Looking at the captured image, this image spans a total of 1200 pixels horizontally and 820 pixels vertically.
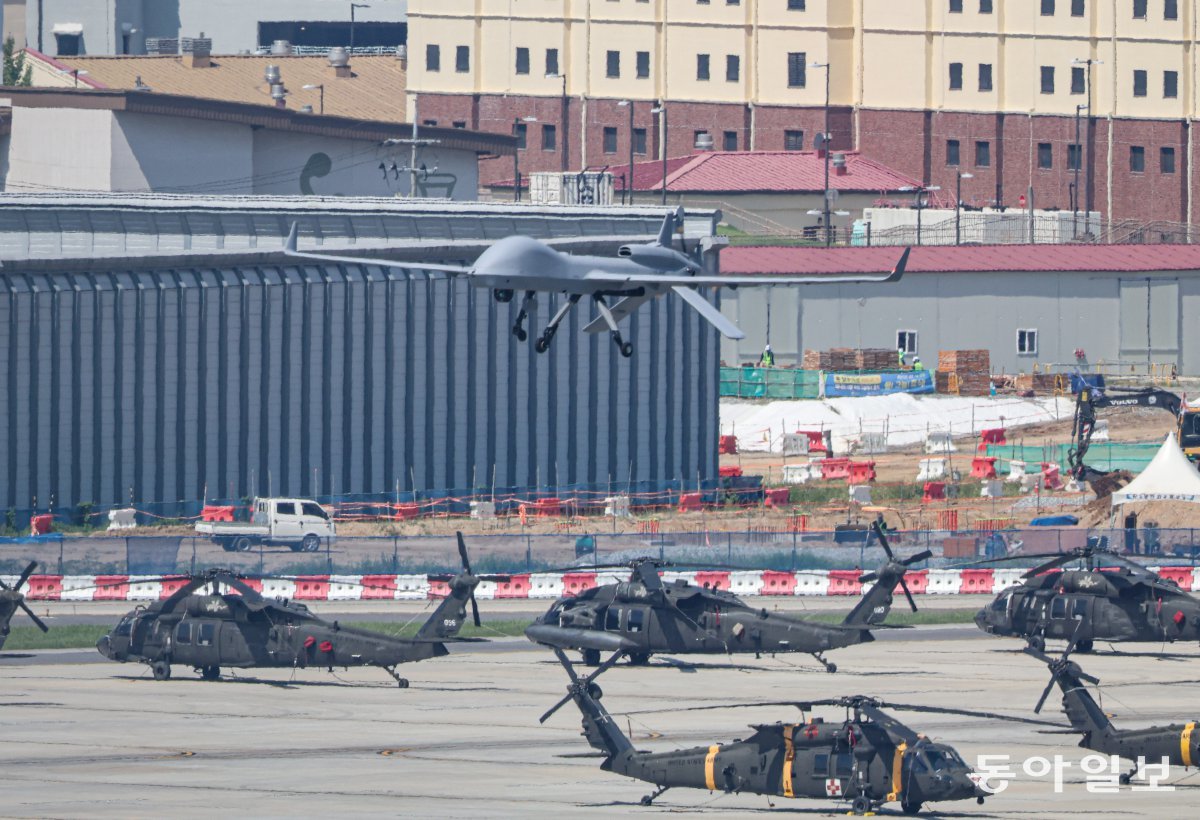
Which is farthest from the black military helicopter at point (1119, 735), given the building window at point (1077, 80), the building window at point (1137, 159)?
the building window at point (1077, 80)

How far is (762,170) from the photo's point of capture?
14112 centimetres

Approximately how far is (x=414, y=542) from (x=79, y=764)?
25.9m

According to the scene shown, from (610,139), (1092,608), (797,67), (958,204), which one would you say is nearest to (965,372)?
(958,204)

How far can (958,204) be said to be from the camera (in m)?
126

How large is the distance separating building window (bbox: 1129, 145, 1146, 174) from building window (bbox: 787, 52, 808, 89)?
22335 mm

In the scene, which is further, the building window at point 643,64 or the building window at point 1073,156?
the building window at point 643,64

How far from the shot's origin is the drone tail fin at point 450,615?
42.6m

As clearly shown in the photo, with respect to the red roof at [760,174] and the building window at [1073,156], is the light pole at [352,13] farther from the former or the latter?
the building window at [1073,156]

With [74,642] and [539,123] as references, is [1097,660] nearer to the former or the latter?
[74,642]

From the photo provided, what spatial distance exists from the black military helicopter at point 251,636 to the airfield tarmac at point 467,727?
2.14 ft

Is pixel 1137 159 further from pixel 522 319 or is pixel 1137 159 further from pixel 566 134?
pixel 522 319

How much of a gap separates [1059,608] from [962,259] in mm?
69564

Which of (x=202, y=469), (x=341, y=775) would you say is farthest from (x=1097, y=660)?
(x=202, y=469)

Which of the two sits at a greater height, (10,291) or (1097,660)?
(10,291)
